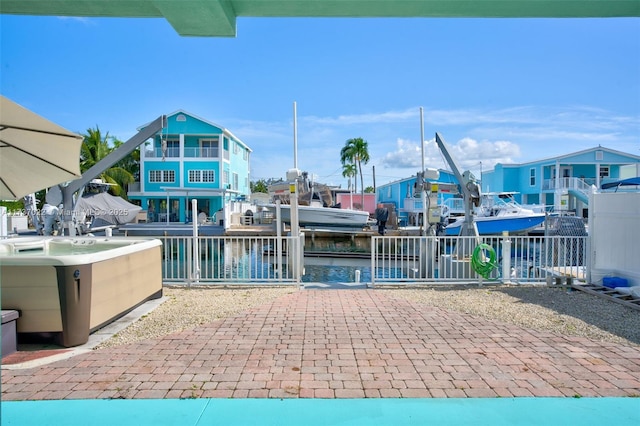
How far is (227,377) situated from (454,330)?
2.86 m

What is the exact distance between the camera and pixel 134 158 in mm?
36156

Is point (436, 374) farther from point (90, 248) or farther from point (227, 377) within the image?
point (90, 248)

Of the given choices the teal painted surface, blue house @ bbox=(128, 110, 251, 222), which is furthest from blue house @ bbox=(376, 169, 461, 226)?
the teal painted surface

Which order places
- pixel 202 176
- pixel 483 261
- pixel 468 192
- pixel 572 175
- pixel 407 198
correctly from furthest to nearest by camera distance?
pixel 407 198
pixel 572 175
pixel 202 176
pixel 468 192
pixel 483 261

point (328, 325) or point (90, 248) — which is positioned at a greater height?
point (90, 248)

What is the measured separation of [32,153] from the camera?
514cm

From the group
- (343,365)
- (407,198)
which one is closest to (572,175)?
(407,198)

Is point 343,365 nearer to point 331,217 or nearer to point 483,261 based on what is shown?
point 483,261

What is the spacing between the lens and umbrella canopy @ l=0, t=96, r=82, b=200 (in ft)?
14.5

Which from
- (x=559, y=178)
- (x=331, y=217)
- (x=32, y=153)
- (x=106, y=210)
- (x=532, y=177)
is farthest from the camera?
(x=532, y=177)

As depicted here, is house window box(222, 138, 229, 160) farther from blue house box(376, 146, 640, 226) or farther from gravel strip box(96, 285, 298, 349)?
gravel strip box(96, 285, 298, 349)

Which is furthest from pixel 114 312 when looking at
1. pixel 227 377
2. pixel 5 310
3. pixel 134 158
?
pixel 134 158

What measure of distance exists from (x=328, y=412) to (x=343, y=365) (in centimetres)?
90

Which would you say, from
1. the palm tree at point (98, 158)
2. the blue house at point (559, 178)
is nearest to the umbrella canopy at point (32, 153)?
the blue house at point (559, 178)
